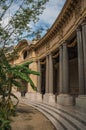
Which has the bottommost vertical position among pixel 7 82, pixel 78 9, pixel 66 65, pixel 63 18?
pixel 7 82

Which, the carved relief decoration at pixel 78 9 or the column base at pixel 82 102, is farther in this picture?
the carved relief decoration at pixel 78 9

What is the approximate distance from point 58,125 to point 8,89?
4.52 meters

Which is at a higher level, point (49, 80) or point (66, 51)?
point (66, 51)

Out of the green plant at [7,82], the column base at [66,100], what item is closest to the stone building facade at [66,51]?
the column base at [66,100]

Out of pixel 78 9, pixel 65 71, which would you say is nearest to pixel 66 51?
pixel 65 71

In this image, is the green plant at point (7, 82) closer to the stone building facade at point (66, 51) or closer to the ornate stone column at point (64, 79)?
the stone building facade at point (66, 51)

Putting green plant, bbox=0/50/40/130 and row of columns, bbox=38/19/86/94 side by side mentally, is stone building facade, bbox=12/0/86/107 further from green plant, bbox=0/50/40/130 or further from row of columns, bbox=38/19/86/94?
green plant, bbox=0/50/40/130

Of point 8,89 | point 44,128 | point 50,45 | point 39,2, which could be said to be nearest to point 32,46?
point 50,45

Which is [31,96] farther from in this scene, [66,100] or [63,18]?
[63,18]

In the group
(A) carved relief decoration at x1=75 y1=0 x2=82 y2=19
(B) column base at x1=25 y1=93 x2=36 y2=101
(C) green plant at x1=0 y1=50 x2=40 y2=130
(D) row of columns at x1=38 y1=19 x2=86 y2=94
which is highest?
(A) carved relief decoration at x1=75 y1=0 x2=82 y2=19

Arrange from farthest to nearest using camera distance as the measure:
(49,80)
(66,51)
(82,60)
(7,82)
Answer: (49,80)
(66,51)
(82,60)
(7,82)

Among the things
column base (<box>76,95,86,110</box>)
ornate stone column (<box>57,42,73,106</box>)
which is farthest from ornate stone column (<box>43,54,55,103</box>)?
column base (<box>76,95,86,110</box>)

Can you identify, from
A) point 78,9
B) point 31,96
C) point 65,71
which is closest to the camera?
point 78,9

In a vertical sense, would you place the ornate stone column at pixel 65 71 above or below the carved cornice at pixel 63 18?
below
